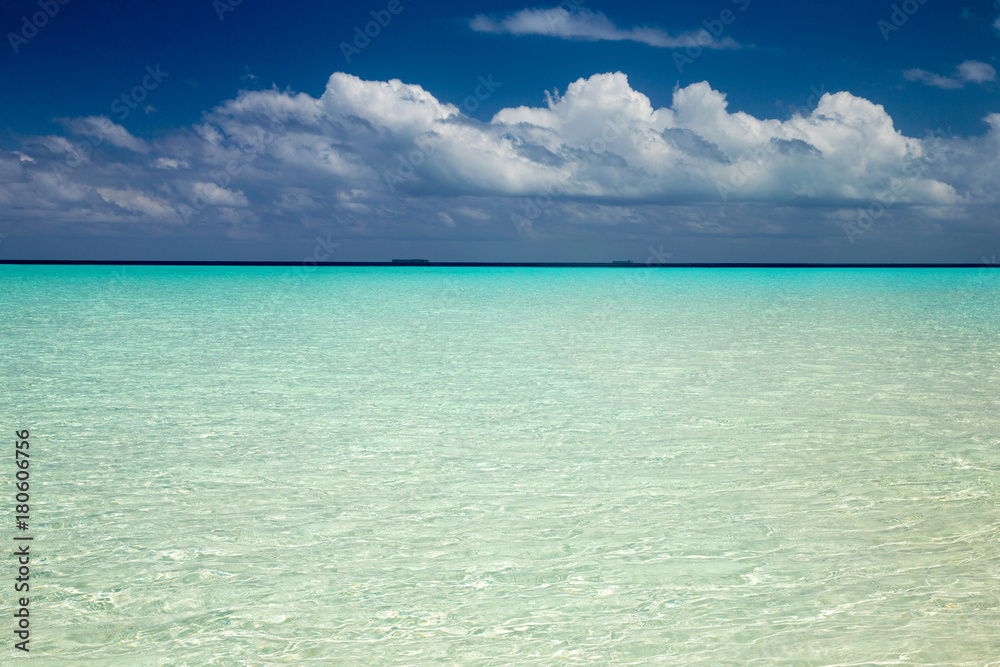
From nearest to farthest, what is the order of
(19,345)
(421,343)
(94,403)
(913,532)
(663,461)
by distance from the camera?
1. (913,532)
2. (663,461)
3. (94,403)
4. (19,345)
5. (421,343)

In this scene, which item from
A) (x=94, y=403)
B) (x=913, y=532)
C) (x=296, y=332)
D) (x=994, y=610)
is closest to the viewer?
(x=994, y=610)

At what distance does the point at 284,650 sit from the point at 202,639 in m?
0.37

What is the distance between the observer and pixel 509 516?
4.74 m

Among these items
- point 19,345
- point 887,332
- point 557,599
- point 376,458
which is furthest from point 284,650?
point 887,332

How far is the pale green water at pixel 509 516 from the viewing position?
10.8 feet

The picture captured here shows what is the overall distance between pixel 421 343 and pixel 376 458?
28.0 feet

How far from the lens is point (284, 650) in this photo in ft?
10.4

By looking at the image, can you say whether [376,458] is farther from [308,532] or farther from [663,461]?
[663,461]

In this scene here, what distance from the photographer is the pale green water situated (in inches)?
130

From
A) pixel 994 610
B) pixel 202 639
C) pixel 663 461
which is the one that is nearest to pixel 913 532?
pixel 994 610

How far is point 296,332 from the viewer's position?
16484mm

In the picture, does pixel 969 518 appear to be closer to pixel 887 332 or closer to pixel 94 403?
pixel 94 403

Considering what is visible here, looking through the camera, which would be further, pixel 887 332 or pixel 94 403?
pixel 887 332

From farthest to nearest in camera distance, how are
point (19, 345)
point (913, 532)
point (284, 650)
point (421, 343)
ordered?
point (421, 343), point (19, 345), point (913, 532), point (284, 650)
